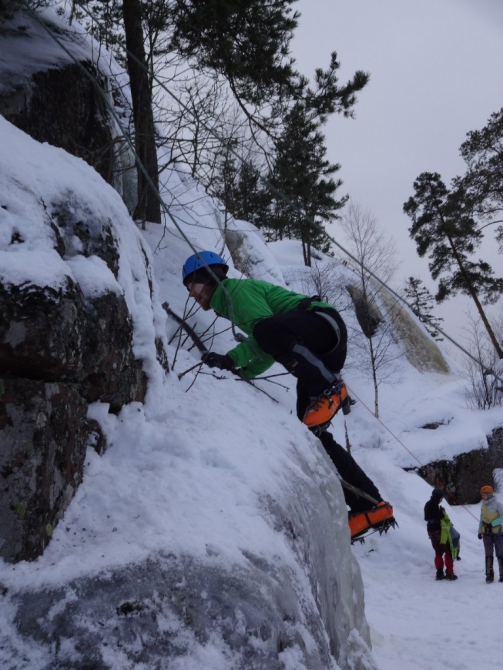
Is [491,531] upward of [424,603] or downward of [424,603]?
upward

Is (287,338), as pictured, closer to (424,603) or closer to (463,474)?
(424,603)

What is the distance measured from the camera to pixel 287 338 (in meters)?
3.80

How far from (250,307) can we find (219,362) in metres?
0.49

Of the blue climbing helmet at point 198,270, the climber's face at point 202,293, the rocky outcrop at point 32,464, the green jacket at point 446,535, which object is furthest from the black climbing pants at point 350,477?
the green jacket at point 446,535

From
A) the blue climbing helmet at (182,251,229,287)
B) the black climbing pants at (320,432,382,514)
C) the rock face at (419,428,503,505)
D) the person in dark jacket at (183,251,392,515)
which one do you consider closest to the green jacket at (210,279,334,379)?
the person in dark jacket at (183,251,392,515)

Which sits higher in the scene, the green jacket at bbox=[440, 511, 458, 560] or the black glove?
the black glove

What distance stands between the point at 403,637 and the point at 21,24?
304 inches

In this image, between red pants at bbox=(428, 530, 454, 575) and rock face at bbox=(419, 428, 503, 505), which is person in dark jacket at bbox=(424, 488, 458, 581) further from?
rock face at bbox=(419, 428, 503, 505)

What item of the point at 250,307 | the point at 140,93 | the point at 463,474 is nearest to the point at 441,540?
the point at 463,474

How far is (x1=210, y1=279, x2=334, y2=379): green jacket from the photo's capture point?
4023 mm

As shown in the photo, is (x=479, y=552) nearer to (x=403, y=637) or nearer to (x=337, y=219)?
(x=403, y=637)

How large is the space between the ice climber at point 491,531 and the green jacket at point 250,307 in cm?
573

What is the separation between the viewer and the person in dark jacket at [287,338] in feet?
12.6

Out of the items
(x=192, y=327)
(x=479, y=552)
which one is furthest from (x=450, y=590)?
(x=192, y=327)
